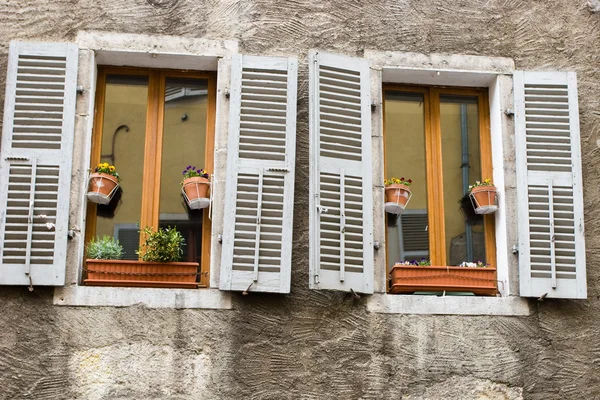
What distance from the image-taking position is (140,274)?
7473mm

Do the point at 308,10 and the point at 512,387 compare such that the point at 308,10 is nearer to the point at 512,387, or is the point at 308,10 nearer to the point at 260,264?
the point at 260,264

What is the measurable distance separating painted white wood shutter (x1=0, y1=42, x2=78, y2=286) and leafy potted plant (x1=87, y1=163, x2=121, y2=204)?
241 millimetres

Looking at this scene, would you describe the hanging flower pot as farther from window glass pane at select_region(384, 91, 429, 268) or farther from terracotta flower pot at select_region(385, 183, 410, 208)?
terracotta flower pot at select_region(385, 183, 410, 208)

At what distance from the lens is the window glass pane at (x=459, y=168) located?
8086 mm

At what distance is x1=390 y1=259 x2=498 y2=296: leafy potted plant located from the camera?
7688 millimetres

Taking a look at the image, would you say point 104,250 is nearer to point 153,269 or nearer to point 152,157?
point 153,269

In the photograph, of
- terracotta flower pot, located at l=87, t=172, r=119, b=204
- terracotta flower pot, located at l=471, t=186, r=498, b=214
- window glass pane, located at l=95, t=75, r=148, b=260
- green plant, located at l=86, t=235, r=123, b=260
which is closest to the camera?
green plant, located at l=86, t=235, r=123, b=260

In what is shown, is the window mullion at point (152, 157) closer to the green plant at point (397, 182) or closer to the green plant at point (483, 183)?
the green plant at point (397, 182)

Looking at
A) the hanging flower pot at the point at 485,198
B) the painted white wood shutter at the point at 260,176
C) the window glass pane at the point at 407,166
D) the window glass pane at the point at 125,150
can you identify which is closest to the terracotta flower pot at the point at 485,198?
the hanging flower pot at the point at 485,198

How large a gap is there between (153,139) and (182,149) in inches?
8.8

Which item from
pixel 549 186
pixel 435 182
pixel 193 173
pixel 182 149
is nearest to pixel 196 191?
pixel 193 173

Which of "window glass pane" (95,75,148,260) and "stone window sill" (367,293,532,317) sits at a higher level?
"window glass pane" (95,75,148,260)

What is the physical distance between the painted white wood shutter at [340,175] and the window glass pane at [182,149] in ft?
2.97

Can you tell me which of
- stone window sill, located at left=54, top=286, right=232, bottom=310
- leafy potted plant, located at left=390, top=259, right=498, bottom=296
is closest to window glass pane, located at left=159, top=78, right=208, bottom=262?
stone window sill, located at left=54, top=286, right=232, bottom=310
